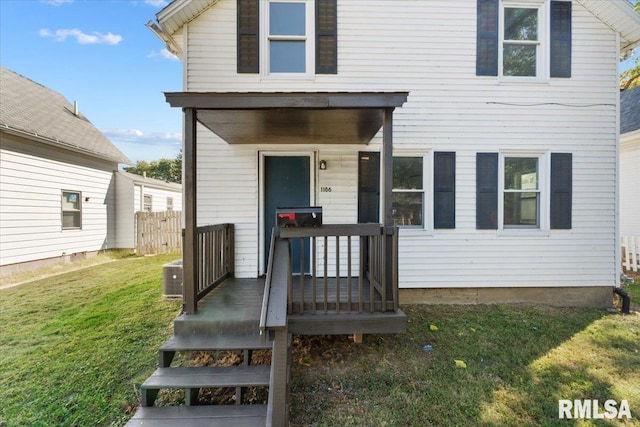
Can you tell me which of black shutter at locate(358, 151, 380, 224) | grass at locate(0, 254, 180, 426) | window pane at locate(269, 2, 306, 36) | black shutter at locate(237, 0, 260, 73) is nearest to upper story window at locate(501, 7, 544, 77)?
black shutter at locate(358, 151, 380, 224)

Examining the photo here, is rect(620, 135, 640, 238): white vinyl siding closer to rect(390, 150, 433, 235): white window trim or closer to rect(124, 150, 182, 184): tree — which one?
rect(390, 150, 433, 235): white window trim

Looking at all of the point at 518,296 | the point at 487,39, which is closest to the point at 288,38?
the point at 487,39

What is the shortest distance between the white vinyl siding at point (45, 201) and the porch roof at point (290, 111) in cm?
621

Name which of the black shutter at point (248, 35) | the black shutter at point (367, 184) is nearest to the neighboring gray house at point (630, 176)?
the black shutter at point (367, 184)

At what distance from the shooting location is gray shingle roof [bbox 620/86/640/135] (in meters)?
8.77

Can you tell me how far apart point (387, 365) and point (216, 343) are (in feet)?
6.30

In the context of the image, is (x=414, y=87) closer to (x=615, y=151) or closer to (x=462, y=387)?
(x=615, y=151)

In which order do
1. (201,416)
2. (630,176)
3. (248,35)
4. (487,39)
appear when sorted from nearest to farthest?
(201,416) → (248,35) → (487,39) → (630,176)

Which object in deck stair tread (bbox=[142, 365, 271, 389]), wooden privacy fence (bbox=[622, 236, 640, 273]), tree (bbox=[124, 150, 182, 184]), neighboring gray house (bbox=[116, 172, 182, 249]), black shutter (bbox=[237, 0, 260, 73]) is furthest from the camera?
tree (bbox=[124, 150, 182, 184])

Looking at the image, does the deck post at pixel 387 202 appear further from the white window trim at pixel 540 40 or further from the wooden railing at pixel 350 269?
the white window trim at pixel 540 40

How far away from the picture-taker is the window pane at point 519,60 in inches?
207

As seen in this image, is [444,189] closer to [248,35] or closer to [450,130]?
[450,130]

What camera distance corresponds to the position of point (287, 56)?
506 centimetres

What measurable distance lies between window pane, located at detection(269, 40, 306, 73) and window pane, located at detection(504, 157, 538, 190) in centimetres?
398
